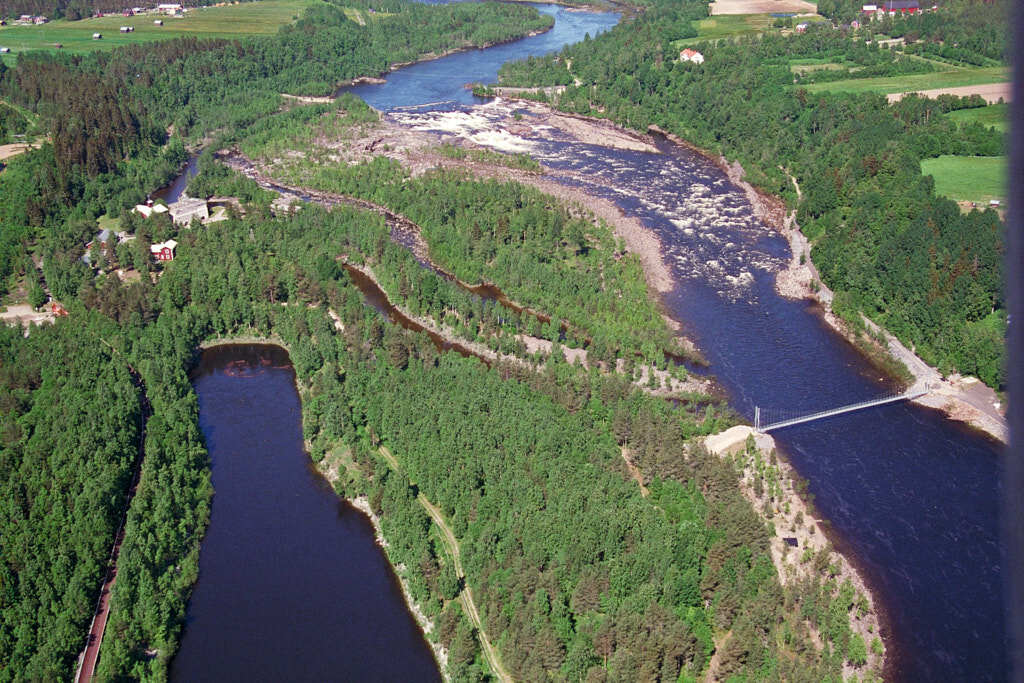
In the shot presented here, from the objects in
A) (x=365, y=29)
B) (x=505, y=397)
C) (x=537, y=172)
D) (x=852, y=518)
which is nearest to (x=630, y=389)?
(x=505, y=397)

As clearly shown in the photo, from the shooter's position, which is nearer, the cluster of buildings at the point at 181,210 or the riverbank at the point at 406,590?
the riverbank at the point at 406,590

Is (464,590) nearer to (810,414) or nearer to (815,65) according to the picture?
(810,414)

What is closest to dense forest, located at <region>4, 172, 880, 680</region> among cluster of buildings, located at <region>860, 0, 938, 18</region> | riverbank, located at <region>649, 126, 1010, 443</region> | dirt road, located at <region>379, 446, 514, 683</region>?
dirt road, located at <region>379, 446, 514, 683</region>

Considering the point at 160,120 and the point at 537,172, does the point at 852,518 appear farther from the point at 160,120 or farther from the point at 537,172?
the point at 160,120

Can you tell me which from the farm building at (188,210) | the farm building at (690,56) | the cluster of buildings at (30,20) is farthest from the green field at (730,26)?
the cluster of buildings at (30,20)

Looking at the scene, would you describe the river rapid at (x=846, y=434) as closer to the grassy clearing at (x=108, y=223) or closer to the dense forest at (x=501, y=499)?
the dense forest at (x=501, y=499)
